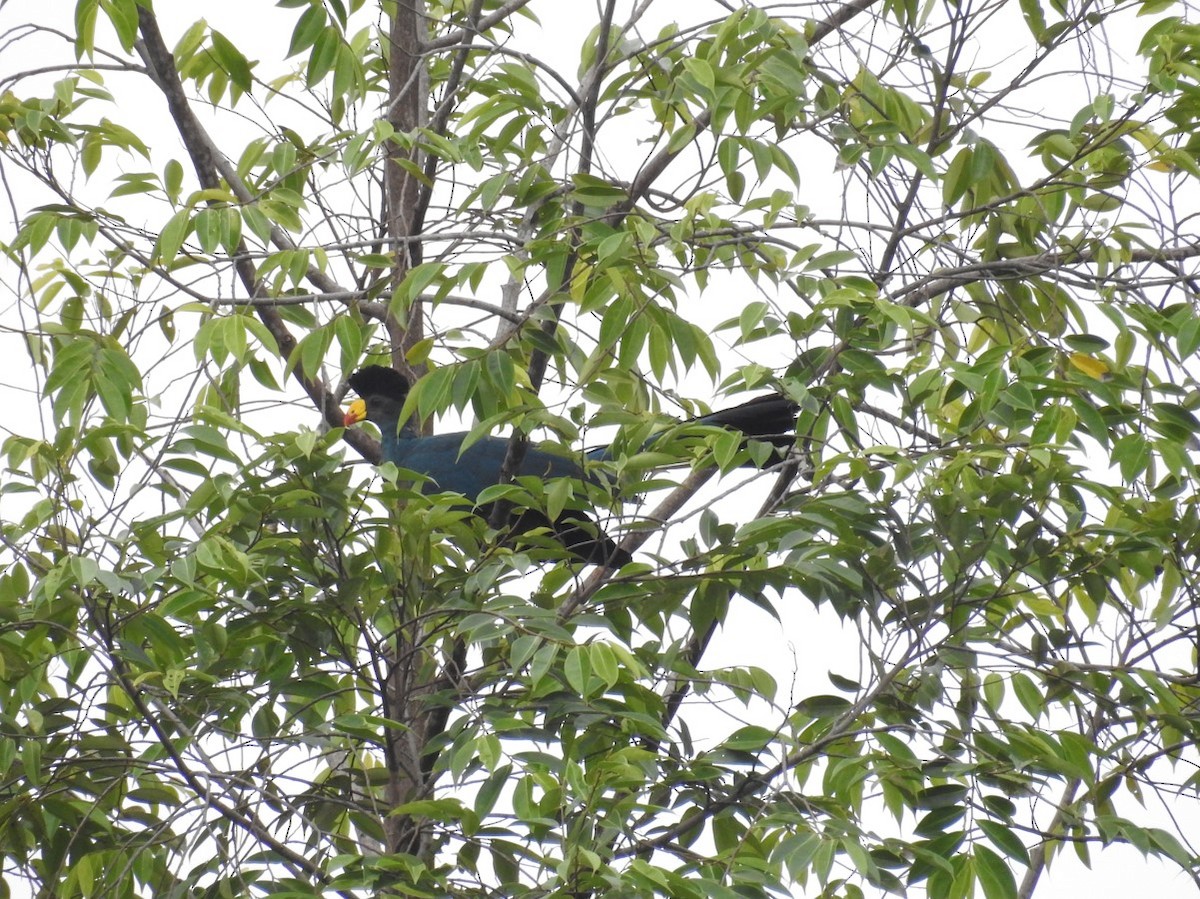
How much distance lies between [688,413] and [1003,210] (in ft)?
2.97

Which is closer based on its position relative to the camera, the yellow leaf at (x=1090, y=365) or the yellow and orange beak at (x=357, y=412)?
the yellow leaf at (x=1090, y=365)

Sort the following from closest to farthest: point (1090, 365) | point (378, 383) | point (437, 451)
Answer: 1. point (1090, 365)
2. point (437, 451)
3. point (378, 383)

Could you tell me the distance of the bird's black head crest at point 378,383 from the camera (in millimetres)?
5371

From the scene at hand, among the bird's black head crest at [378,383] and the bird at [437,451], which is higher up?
the bird's black head crest at [378,383]

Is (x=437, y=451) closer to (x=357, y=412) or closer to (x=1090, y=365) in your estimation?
(x=357, y=412)

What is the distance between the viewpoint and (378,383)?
546 centimetres

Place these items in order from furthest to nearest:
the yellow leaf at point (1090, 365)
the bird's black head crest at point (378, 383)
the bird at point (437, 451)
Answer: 1. the bird's black head crest at point (378, 383)
2. the bird at point (437, 451)
3. the yellow leaf at point (1090, 365)

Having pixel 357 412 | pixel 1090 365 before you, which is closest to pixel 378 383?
pixel 357 412

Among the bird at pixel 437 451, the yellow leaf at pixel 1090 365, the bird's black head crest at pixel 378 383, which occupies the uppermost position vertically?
the bird's black head crest at pixel 378 383

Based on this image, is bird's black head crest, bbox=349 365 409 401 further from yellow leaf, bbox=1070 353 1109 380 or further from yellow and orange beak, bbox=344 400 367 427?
yellow leaf, bbox=1070 353 1109 380

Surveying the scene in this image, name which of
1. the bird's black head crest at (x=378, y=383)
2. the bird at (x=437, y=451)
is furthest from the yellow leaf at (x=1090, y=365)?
the bird's black head crest at (x=378, y=383)

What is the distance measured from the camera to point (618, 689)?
8.56ft

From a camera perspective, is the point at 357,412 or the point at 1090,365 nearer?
the point at 1090,365

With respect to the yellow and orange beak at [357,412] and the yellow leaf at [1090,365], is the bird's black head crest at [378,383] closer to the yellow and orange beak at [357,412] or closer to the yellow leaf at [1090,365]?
the yellow and orange beak at [357,412]
